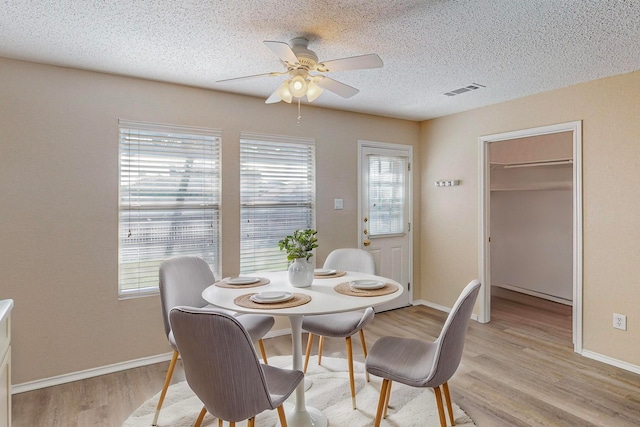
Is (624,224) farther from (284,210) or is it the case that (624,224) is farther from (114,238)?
(114,238)

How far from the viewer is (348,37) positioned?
2283 millimetres

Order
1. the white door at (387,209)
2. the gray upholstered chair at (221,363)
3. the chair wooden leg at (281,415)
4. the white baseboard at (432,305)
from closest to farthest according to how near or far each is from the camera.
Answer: the gray upholstered chair at (221,363) < the chair wooden leg at (281,415) < the white door at (387,209) < the white baseboard at (432,305)

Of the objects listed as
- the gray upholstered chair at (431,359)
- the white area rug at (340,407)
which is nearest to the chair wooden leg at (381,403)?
the gray upholstered chair at (431,359)

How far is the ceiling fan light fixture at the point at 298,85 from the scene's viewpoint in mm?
2119

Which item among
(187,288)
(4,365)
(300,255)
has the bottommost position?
(4,365)

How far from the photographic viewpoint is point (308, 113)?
393cm

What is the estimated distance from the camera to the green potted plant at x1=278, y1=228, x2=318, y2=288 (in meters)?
2.33

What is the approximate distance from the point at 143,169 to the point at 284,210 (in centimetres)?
136

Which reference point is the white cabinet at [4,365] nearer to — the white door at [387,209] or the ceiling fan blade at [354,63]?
the ceiling fan blade at [354,63]

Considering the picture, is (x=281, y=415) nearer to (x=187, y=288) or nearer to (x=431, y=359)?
(x=431, y=359)

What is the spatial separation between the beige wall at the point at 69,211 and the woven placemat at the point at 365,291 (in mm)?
1754

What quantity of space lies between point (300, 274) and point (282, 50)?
1297 mm

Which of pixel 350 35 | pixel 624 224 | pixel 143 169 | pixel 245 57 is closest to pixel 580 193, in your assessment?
pixel 624 224

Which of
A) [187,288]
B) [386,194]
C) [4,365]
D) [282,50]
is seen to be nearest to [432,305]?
[386,194]
